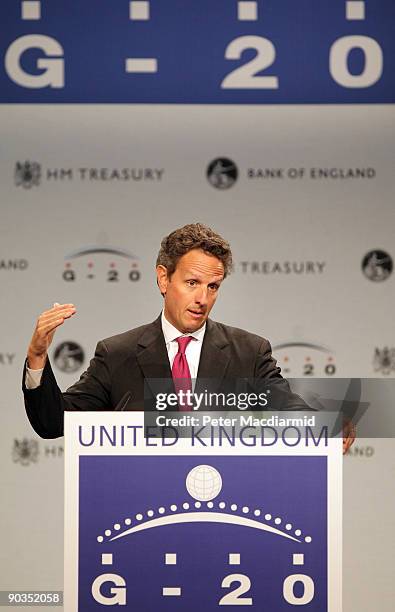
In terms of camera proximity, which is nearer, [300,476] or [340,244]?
[300,476]

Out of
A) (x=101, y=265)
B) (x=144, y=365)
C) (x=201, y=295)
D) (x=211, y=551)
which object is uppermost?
(x=101, y=265)

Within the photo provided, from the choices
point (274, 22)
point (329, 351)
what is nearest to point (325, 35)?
point (274, 22)

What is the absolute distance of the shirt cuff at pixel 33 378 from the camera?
8.58ft

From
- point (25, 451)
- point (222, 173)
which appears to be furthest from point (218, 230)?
point (25, 451)

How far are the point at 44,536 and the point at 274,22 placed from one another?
2724 mm

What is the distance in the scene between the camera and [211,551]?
7.64ft

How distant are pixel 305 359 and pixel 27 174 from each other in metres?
1.62

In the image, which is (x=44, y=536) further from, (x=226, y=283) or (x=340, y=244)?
(x=340, y=244)

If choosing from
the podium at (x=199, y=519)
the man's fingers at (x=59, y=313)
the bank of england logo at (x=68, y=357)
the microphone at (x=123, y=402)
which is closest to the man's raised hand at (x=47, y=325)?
the man's fingers at (x=59, y=313)

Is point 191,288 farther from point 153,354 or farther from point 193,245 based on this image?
point 153,354

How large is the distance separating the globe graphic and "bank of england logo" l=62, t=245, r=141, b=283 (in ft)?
7.62

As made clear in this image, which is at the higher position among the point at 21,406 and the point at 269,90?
the point at 269,90

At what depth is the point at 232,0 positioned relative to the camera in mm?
4551

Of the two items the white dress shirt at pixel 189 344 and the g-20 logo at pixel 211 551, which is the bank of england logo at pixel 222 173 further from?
the g-20 logo at pixel 211 551
